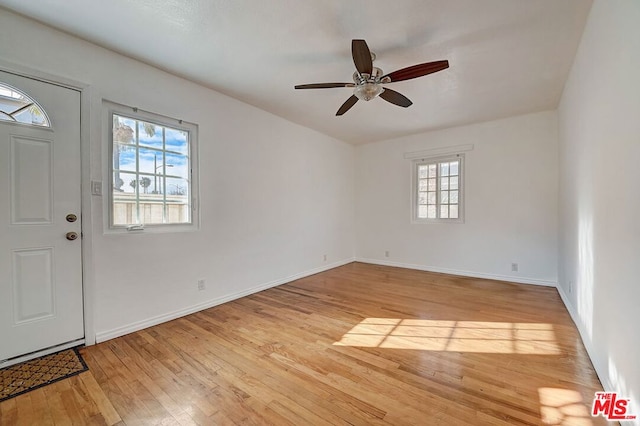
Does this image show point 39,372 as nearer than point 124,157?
Yes

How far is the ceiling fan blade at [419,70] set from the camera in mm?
2031

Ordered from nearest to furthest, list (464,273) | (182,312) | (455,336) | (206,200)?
1. (455,336)
2. (182,312)
3. (206,200)
4. (464,273)

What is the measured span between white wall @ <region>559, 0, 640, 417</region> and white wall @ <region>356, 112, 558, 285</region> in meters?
1.47

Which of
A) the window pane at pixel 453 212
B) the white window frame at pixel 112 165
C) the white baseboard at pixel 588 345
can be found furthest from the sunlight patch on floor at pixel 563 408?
the window pane at pixel 453 212

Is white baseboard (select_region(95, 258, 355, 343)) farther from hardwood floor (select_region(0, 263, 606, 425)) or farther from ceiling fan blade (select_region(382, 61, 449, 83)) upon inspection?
ceiling fan blade (select_region(382, 61, 449, 83))

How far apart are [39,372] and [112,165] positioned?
165 centimetres

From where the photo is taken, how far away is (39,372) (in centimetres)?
190

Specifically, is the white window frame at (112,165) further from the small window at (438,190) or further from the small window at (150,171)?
the small window at (438,190)

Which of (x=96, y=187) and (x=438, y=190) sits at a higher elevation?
(x=438, y=190)

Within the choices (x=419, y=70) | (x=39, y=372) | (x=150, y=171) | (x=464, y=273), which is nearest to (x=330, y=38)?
(x=419, y=70)

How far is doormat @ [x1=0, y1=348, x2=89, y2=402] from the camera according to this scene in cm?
173

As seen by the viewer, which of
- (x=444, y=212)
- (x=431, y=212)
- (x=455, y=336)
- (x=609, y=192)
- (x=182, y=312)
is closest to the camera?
(x=609, y=192)
